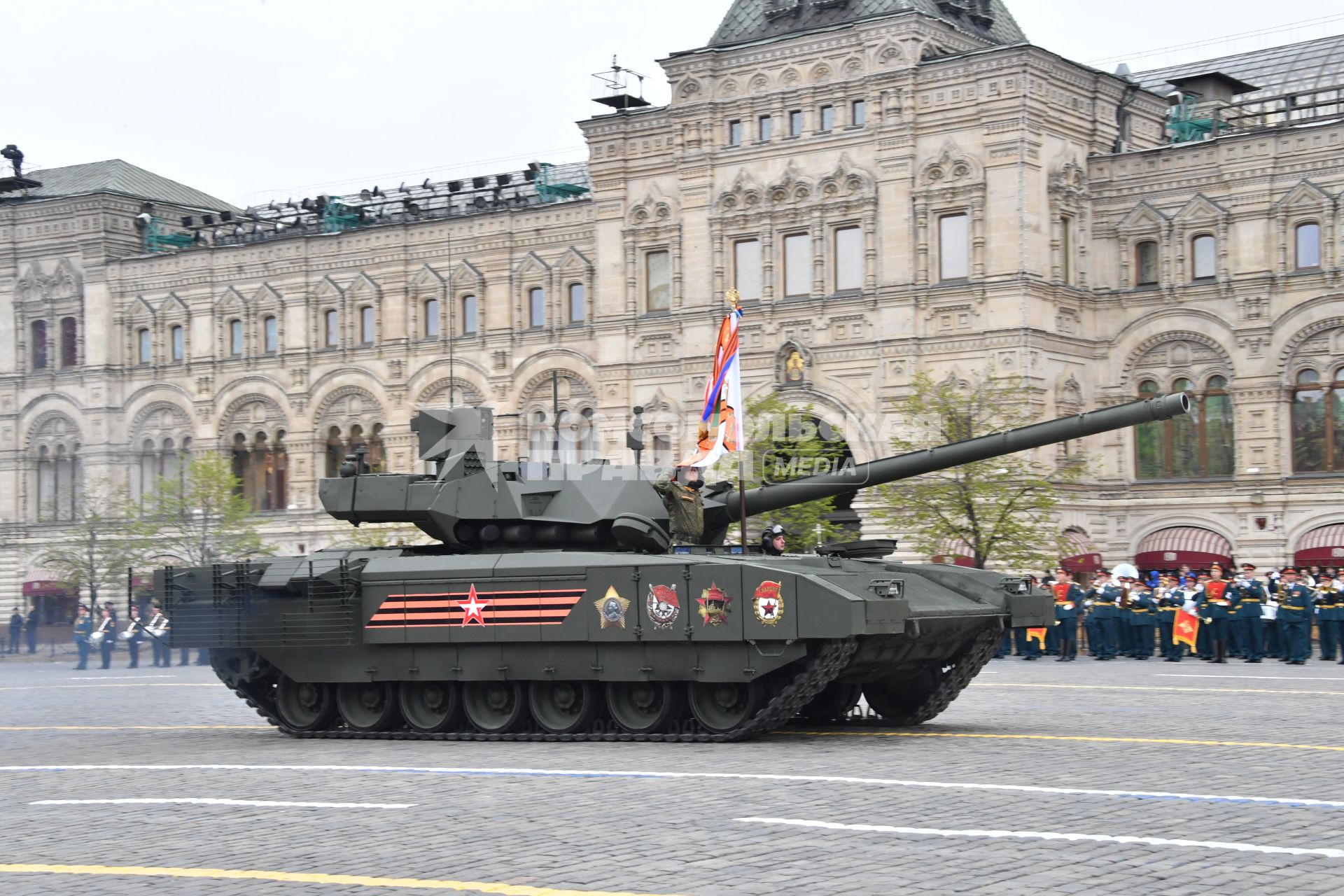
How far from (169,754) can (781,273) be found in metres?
31.5

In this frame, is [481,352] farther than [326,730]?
Yes

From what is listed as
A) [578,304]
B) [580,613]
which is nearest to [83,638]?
[578,304]

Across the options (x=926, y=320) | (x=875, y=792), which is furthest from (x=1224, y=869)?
(x=926, y=320)

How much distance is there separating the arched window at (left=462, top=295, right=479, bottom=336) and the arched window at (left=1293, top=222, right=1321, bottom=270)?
22.2 meters

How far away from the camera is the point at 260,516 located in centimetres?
5653

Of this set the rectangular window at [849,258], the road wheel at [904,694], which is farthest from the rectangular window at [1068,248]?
the road wheel at [904,694]

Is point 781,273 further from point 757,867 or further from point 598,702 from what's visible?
point 757,867

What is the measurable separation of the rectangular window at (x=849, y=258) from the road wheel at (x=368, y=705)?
2877 cm

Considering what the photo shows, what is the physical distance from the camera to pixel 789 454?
40.3 meters

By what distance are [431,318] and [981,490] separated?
20983 mm

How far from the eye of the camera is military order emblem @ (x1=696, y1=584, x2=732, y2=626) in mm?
16484

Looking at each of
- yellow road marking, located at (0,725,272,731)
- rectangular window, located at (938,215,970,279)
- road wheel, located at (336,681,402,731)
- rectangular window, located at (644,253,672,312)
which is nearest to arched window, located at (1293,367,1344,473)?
rectangular window, located at (938,215,970,279)

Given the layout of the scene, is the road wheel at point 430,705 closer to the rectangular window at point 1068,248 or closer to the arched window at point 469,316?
the rectangular window at point 1068,248

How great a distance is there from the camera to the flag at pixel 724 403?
68.1 feet
